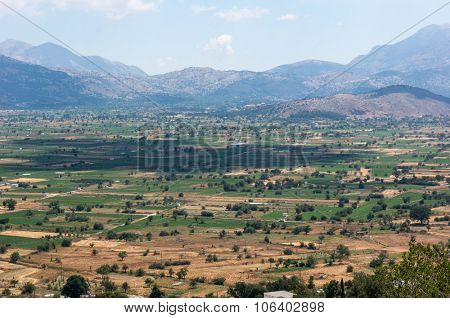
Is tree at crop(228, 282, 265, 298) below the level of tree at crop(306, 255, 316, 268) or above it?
above

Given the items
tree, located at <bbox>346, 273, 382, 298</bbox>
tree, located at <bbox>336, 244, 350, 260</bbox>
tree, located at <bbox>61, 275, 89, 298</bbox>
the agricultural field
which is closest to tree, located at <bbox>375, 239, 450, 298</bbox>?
tree, located at <bbox>346, 273, 382, 298</bbox>

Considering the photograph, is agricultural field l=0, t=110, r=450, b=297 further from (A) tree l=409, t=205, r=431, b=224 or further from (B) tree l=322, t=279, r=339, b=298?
(B) tree l=322, t=279, r=339, b=298

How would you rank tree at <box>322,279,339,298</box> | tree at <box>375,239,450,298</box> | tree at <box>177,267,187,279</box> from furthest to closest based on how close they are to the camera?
1. tree at <box>177,267,187,279</box>
2. tree at <box>322,279,339,298</box>
3. tree at <box>375,239,450,298</box>

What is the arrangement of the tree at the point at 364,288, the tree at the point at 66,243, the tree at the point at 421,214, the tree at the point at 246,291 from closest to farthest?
1. the tree at the point at 364,288
2. the tree at the point at 246,291
3. the tree at the point at 66,243
4. the tree at the point at 421,214

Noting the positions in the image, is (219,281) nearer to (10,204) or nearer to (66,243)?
(66,243)

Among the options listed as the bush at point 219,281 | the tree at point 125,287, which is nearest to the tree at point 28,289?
the tree at point 125,287

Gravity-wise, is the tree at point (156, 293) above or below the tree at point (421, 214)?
below

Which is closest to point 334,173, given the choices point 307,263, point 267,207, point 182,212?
point 267,207

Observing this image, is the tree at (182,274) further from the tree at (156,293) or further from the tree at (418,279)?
the tree at (418,279)
